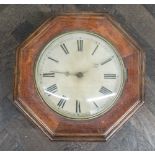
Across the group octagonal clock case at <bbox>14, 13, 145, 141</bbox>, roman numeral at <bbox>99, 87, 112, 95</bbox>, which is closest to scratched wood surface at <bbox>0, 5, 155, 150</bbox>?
octagonal clock case at <bbox>14, 13, 145, 141</bbox>

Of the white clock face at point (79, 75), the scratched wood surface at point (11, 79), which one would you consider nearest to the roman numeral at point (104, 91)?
the white clock face at point (79, 75)

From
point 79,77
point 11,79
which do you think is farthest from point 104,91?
point 11,79

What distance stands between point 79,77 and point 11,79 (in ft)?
0.95

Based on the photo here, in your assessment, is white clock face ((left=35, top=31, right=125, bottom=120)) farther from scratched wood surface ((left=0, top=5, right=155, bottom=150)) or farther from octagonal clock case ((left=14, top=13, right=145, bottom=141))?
scratched wood surface ((left=0, top=5, right=155, bottom=150))

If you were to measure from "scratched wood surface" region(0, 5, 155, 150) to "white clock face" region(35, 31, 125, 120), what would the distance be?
0.38 feet

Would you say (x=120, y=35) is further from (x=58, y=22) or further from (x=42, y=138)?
(x=42, y=138)

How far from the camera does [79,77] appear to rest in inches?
58.3

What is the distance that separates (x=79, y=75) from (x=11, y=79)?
289mm

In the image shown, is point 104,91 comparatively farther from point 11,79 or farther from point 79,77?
point 11,79

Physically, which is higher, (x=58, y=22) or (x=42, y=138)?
(x=58, y=22)

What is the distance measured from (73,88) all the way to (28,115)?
22 centimetres

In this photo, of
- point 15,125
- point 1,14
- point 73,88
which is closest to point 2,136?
point 15,125

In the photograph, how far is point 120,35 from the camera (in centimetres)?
149

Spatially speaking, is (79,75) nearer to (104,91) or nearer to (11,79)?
(104,91)
